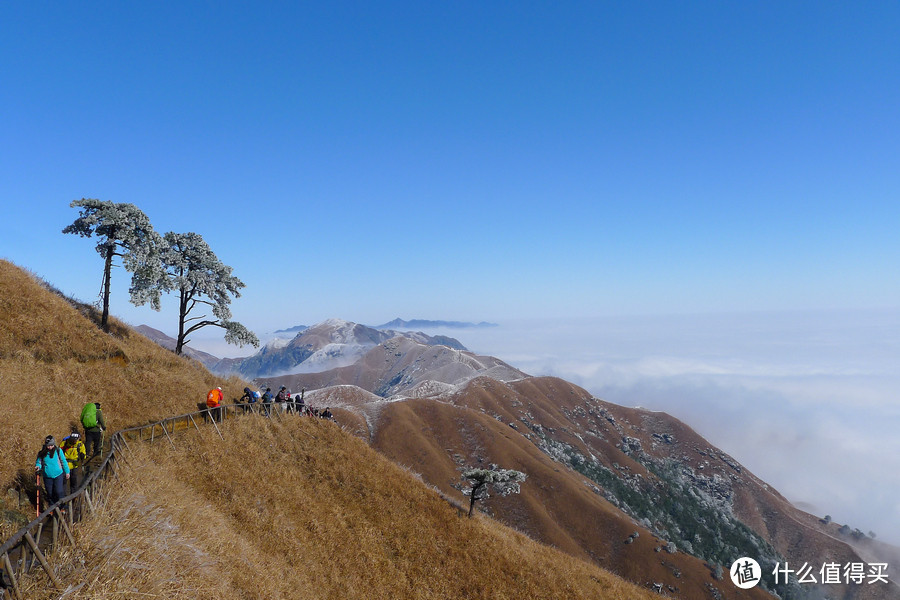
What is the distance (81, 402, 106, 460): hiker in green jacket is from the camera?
18.2m

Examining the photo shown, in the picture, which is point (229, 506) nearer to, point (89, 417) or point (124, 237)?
point (89, 417)

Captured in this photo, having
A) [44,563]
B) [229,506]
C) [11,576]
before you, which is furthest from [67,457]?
Answer: [229,506]

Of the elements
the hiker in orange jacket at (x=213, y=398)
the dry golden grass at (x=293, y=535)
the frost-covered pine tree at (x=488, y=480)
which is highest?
the hiker in orange jacket at (x=213, y=398)

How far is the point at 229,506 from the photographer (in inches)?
849

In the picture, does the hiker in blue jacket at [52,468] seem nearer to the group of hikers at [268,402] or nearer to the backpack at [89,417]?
the backpack at [89,417]

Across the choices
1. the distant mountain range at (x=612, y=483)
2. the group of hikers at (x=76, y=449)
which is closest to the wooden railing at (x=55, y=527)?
the group of hikers at (x=76, y=449)

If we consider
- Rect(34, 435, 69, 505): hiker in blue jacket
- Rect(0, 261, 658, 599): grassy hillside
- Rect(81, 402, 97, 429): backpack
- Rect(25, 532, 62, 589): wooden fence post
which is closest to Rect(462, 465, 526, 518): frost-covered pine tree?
Rect(0, 261, 658, 599): grassy hillside

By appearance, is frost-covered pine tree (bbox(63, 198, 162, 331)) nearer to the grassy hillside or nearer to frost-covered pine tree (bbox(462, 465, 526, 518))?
the grassy hillside

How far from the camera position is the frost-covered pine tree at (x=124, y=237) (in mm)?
32625

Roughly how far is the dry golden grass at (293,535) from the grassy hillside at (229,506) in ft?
0.26

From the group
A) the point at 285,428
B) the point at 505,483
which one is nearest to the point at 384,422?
the point at 505,483

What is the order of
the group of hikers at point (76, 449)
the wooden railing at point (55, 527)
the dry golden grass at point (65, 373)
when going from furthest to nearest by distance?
the dry golden grass at point (65, 373), the group of hikers at point (76, 449), the wooden railing at point (55, 527)

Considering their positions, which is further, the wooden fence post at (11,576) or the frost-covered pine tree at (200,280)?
the frost-covered pine tree at (200,280)

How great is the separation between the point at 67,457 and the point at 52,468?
7.64 feet
